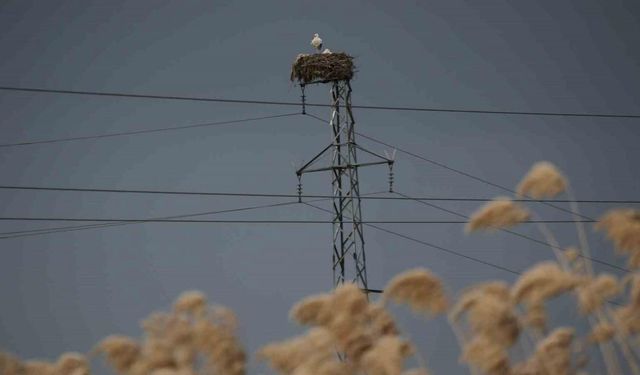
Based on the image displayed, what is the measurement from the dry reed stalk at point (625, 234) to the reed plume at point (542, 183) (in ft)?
1.05

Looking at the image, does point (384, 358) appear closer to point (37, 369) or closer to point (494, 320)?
point (494, 320)

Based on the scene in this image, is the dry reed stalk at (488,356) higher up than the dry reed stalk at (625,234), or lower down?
lower down

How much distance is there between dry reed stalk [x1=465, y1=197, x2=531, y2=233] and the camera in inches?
245

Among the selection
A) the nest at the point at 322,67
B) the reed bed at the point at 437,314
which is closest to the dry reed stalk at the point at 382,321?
the reed bed at the point at 437,314

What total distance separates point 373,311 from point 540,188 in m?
1.01

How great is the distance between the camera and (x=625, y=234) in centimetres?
638

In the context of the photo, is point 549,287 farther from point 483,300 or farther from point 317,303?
point 317,303

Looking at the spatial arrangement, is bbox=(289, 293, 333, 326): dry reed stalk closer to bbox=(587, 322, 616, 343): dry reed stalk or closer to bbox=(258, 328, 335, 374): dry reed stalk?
bbox=(258, 328, 335, 374): dry reed stalk

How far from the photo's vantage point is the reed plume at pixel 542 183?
6.27 m

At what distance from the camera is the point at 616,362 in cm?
636

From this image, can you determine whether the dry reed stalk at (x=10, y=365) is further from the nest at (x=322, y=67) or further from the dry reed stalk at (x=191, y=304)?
the nest at (x=322, y=67)

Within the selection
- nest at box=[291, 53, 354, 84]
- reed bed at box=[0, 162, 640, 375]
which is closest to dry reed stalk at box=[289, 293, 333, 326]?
reed bed at box=[0, 162, 640, 375]

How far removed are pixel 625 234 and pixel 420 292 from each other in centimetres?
103

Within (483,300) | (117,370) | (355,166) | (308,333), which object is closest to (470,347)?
(483,300)
